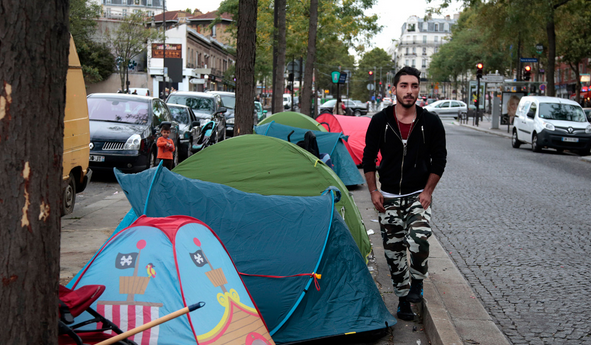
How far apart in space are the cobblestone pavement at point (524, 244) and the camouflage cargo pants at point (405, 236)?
80 centimetres

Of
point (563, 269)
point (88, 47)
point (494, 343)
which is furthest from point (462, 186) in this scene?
point (88, 47)

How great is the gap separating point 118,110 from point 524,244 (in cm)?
870

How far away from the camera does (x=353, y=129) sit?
15.2 metres

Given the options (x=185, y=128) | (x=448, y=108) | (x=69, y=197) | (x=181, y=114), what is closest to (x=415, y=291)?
(x=69, y=197)

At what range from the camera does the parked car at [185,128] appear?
51.3ft

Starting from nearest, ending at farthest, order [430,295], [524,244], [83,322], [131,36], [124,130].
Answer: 1. [83,322]
2. [430,295]
3. [524,244]
4. [124,130]
5. [131,36]

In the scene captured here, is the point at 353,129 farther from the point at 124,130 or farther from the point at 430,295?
the point at 430,295

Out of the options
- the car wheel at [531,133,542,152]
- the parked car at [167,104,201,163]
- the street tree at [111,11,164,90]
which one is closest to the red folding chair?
the parked car at [167,104,201,163]

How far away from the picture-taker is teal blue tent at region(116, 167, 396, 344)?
425cm

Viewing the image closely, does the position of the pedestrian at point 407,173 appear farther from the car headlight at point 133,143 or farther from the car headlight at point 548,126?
the car headlight at point 548,126

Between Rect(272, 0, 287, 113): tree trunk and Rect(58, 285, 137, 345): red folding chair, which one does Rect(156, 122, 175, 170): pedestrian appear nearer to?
Rect(58, 285, 137, 345): red folding chair

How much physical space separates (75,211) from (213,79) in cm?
6197

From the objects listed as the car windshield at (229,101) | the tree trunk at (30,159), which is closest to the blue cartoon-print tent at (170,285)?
the tree trunk at (30,159)

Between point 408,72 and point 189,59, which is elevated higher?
point 189,59
